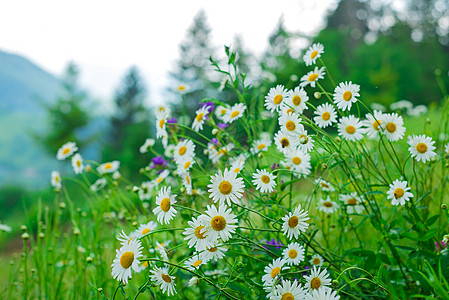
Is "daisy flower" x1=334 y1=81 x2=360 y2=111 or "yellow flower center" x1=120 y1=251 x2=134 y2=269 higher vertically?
"daisy flower" x1=334 y1=81 x2=360 y2=111

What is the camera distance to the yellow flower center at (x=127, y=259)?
691mm

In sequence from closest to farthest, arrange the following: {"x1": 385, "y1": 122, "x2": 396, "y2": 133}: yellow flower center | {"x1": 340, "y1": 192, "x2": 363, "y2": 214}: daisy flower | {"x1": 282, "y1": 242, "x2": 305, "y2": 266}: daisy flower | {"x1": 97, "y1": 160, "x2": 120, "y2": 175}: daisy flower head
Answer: {"x1": 282, "y1": 242, "x2": 305, "y2": 266}: daisy flower < {"x1": 385, "y1": 122, "x2": 396, "y2": 133}: yellow flower center < {"x1": 340, "y1": 192, "x2": 363, "y2": 214}: daisy flower < {"x1": 97, "y1": 160, "x2": 120, "y2": 175}: daisy flower head

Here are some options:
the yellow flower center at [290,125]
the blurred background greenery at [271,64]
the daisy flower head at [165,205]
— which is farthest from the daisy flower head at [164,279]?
the blurred background greenery at [271,64]

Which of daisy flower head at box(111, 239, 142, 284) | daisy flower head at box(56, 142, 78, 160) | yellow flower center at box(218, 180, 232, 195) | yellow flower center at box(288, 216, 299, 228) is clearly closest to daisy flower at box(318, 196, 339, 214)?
yellow flower center at box(288, 216, 299, 228)

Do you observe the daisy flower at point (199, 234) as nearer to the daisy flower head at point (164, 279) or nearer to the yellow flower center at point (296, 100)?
the daisy flower head at point (164, 279)

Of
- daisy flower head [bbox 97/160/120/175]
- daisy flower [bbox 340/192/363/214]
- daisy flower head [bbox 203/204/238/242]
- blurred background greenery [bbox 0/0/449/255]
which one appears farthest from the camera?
blurred background greenery [bbox 0/0/449/255]

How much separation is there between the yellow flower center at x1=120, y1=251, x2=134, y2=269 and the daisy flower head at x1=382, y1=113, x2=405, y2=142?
0.66 metres

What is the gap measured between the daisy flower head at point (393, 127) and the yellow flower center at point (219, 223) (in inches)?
18.8

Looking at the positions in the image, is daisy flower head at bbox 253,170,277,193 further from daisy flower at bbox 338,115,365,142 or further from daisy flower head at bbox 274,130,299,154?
daisy flower at bbox 338,115,365,142

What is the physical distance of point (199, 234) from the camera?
687 mm

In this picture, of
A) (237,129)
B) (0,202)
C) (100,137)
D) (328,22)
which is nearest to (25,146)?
(100,137)

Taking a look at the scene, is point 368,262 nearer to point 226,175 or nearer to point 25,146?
point 226,175

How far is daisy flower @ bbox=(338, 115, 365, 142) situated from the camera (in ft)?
2.76

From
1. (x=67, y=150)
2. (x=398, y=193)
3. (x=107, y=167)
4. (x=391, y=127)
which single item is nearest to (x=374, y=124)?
(x=391, y=127)
